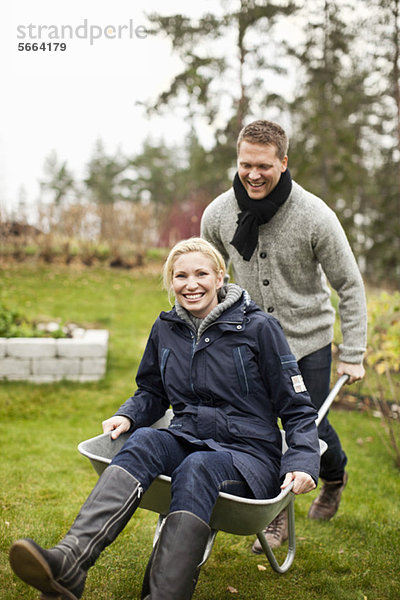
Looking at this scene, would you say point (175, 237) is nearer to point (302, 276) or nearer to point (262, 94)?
point (262, 94)

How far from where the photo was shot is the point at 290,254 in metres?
2.44

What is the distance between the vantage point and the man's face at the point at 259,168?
2.27m

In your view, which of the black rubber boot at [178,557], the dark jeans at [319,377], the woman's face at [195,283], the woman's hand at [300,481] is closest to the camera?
the black rubber boot at [178,557]

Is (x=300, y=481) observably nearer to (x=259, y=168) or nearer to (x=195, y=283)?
(x=195, y=283)

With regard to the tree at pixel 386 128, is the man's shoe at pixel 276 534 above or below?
below

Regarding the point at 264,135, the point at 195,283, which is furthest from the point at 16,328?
the point at 264,135

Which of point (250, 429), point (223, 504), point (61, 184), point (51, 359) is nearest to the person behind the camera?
point (223, 504)

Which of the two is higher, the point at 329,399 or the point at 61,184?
the point at 61,184

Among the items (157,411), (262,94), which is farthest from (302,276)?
(262,94)

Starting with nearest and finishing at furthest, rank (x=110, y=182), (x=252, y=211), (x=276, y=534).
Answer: (x=252, y=211) < (x=276, y=534) < (x=110, y=182)

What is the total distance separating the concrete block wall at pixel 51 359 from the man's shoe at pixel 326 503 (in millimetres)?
2768

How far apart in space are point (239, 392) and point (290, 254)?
2.31 feet

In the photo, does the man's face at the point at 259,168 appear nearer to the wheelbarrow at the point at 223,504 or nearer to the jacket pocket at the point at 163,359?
the jacket pocket at the point at 163,359

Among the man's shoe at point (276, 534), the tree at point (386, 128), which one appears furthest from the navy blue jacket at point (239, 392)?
the tree at point (386, 128)
